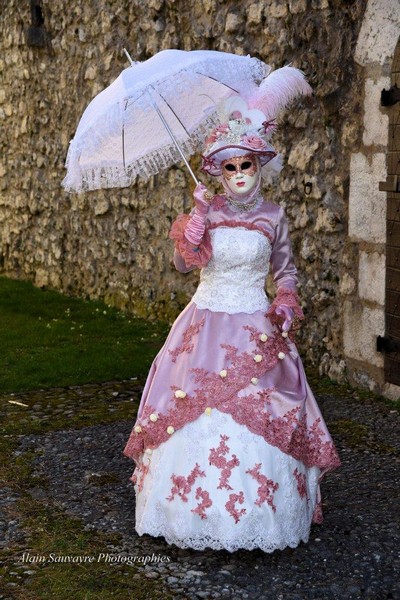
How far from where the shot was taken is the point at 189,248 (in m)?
3.87

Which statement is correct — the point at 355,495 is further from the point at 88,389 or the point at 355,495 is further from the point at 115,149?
the point at 88,389

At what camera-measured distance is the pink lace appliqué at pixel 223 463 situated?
3689 mm

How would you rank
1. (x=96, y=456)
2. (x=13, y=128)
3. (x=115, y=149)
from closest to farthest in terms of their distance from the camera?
(x=115, y=149)
(x=96, y=456)
(x=13, y=128)

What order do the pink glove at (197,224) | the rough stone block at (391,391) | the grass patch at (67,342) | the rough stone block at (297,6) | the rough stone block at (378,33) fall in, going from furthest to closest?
the grass patch at (67,342) < the rough stone block at (297,6) < the rough stone block at (391,391) < the rough stone block at (378,33) < the pink glove at (197,224)

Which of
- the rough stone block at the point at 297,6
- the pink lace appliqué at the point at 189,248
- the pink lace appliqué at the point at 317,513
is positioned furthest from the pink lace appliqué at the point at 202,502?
the rough stone block at the point at 297,6

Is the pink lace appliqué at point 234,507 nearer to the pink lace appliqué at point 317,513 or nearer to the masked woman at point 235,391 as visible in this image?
the masked woman at point 235,391

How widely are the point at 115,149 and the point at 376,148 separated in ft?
7.42

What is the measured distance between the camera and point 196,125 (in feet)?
13.5

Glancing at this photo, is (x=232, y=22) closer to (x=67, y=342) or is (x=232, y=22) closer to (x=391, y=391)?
(x=67, y=342)

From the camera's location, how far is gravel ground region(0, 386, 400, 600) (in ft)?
11.5

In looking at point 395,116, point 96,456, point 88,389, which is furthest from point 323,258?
point 96,456

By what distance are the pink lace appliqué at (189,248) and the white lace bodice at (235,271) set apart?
3 centimetres

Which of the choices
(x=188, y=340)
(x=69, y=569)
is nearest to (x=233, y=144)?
(x=188, y=340)

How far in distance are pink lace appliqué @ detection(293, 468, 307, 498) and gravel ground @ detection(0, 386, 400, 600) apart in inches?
7.5
